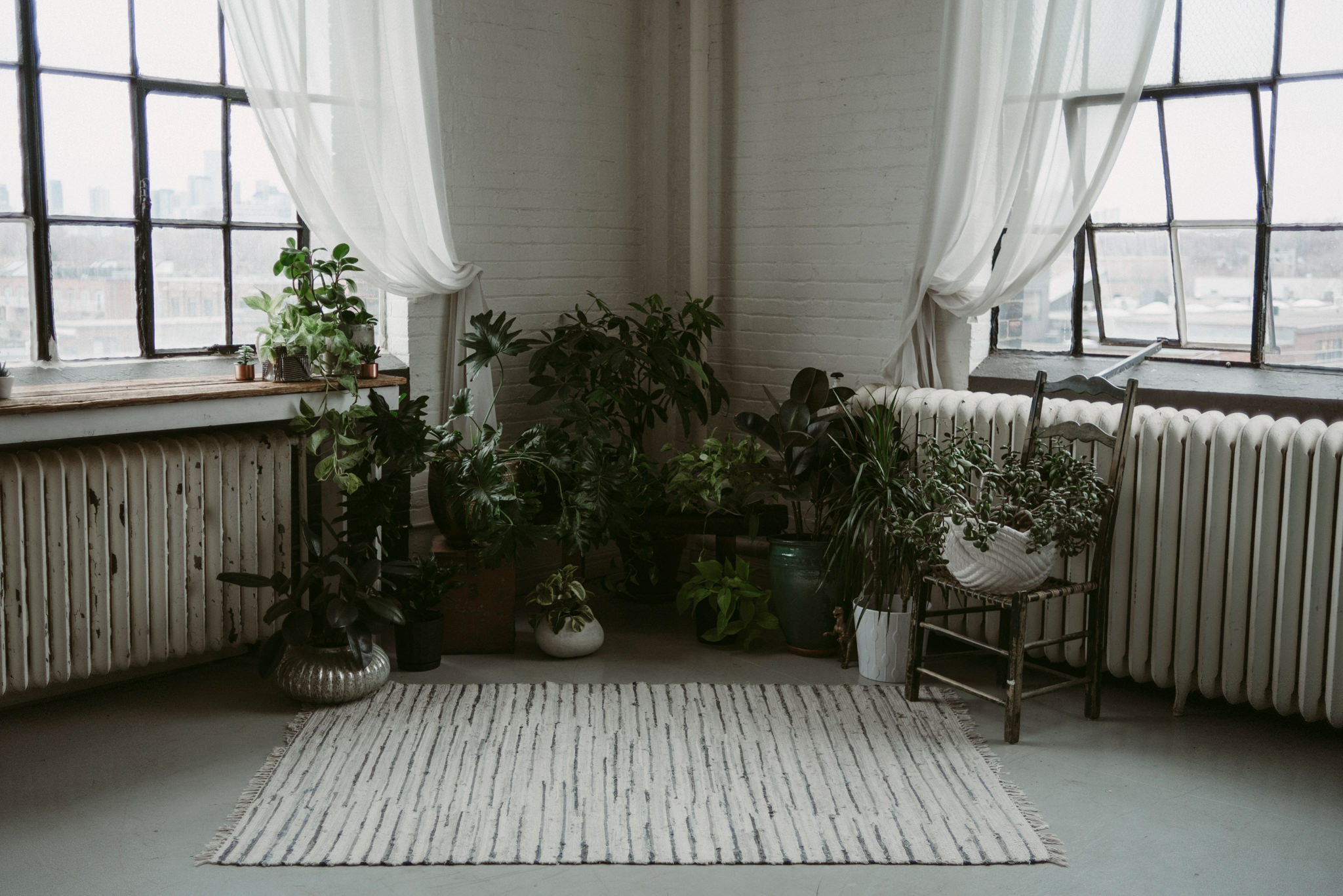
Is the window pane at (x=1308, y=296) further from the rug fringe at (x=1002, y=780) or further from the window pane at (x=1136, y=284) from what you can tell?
the rug fringe at (x=1002, y=780)

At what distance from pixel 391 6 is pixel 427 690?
7.93 feet

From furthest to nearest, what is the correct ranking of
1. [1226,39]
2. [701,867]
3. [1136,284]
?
1. [1136,284]
2. [1226,39]
3. [701,867]

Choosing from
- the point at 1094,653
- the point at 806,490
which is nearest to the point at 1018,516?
the point at 1094,653

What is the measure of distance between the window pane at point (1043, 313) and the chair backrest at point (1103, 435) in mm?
859

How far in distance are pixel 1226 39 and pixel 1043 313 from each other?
1.12m

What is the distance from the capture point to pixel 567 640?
13.2 feet

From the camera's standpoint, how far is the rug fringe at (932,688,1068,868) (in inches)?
107

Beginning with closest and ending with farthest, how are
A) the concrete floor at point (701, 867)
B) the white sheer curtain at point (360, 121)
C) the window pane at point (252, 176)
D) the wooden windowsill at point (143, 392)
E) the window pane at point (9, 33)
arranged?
the concrete floor at point (701, 867), the wooden windowsill at point (143, 392), the window pane at point (9, 33), the white sheer curtain at point (360, 121), the window pane at point (252, 176)

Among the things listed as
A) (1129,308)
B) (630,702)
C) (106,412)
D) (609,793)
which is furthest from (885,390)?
(106,412)

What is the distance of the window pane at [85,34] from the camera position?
3.70 meters

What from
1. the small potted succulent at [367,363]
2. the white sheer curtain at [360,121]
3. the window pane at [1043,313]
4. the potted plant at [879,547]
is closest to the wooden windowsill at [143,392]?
the small potted succulent at [367,363]

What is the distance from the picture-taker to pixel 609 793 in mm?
2969

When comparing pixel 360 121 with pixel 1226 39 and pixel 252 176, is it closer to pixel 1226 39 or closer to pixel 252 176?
pixel 252 176

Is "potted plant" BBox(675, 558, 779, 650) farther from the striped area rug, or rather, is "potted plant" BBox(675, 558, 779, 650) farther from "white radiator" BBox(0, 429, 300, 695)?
"white radiator" BBox(0, 429, 300, 695)
